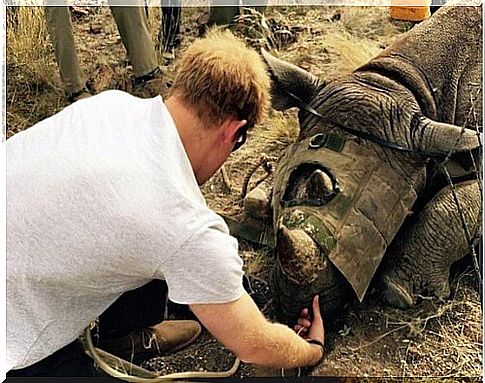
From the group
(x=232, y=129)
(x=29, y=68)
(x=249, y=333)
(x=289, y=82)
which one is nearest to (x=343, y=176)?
(x=289, y=82)

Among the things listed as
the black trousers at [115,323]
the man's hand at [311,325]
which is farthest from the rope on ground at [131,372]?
the man's hand at [311,325]

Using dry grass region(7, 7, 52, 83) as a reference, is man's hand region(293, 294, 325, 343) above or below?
below

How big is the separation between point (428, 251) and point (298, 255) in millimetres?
781

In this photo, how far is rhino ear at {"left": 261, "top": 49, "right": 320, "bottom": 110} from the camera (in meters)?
3.40

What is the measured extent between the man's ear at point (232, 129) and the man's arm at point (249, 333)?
1.35 feet

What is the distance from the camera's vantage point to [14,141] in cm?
235

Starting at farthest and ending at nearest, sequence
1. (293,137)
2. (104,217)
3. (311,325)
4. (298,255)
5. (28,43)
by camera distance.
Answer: (28,43) < (293,137) < (311,325) < (298,255) < (104,217)

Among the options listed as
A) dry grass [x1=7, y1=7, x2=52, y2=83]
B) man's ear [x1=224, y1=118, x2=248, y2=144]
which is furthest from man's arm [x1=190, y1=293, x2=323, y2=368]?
dry grass [x1=7, y1=7, x2=52, y2=83]

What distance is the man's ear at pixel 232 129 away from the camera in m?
2.29

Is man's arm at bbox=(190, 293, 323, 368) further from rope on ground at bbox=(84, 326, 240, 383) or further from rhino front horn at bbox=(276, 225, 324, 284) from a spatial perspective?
rope on ground at bbox=(84, 326, 240, 383)

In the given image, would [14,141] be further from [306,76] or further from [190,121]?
[306,76]

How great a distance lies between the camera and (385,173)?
3133 mm

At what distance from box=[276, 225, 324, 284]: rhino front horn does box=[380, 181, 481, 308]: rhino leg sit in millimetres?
585

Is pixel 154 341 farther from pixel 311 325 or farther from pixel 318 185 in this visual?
pixel 318 185
